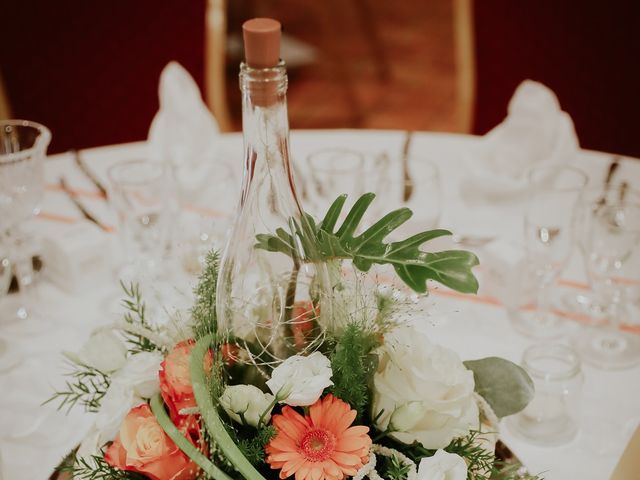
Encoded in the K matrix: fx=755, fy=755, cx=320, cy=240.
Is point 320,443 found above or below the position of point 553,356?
above

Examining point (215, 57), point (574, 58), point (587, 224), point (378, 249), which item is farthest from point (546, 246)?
point (215, 57)

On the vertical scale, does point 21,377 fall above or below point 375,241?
below

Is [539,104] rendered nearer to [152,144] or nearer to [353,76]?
[152,144]

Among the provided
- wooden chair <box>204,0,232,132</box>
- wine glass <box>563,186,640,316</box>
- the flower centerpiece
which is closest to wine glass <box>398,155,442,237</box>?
wine glass <box>563,186,640,316</box>

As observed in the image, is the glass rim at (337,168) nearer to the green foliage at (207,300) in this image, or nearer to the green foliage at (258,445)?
the green foliage at (207,300)

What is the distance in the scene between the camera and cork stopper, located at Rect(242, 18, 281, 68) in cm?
60

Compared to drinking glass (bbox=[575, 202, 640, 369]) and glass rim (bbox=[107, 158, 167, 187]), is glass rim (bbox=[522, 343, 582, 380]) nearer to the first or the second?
drinking glass (bbox=[575, 202, 640, 369])

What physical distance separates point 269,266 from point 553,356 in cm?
40

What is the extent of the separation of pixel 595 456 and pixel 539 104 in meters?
0.72

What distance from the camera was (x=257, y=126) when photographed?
0.65 m

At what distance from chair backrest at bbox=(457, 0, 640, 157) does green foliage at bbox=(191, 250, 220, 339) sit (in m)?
1.43

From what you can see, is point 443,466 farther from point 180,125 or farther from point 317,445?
point 180,125

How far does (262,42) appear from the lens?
602 mm

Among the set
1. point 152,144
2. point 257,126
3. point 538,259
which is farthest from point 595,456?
point 152,144
